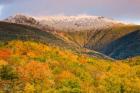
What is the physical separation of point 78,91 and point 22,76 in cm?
2917

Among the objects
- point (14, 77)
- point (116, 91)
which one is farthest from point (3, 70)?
point (116, 91)

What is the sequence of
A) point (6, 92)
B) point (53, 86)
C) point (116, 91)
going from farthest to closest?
point (116, 91) < point (53, 86) < point (6, 92)

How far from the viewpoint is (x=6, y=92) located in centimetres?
16762

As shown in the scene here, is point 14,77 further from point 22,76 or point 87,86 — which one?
point 87,86

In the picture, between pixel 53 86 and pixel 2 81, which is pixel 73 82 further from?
pixel 2 81

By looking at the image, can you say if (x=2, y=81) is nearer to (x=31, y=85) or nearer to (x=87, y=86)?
(x=31, y=85)

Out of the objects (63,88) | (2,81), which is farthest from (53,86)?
(2,81)

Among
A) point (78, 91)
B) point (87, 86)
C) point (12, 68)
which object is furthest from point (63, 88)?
point (12, 68)

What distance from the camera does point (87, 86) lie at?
19288 centimetres

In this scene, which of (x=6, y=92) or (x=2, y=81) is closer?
(x=6, y=92)

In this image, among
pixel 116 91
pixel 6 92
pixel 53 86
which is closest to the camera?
pixel 6 92

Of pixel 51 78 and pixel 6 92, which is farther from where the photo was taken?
pixel 51 78

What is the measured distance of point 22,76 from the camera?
193m

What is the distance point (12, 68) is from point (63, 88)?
34.1m
